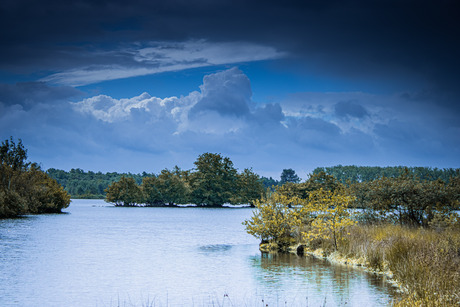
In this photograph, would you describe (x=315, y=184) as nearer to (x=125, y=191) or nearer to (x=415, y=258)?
(x=125, y=191)

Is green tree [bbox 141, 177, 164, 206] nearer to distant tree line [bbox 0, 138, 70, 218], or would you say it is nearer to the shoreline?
distant tree line [bbox 0, 138, 70, 218]

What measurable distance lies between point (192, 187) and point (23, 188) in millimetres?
63786

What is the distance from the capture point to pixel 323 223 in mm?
27406

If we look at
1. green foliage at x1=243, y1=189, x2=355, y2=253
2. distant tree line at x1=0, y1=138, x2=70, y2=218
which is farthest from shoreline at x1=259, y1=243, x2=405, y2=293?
distant tree line at x1=0, y1=138, x2=70, y2=218

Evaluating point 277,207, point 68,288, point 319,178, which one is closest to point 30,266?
point 68,288

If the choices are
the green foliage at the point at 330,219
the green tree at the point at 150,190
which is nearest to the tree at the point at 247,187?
the green tree at the point at 150,190

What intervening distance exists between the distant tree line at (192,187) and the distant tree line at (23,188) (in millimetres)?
41625

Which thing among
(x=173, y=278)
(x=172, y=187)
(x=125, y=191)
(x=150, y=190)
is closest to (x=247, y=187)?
(x=172, y=187)

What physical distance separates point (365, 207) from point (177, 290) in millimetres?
20144

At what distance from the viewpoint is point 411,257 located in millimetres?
17750

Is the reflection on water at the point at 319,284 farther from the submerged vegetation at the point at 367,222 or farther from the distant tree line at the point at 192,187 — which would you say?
the distant tree line at the point at 192,187

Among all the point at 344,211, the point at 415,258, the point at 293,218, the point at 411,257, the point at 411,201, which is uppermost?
the point at 411,201

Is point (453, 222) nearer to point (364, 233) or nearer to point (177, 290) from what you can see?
point (364, 233)

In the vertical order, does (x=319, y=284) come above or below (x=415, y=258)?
below
